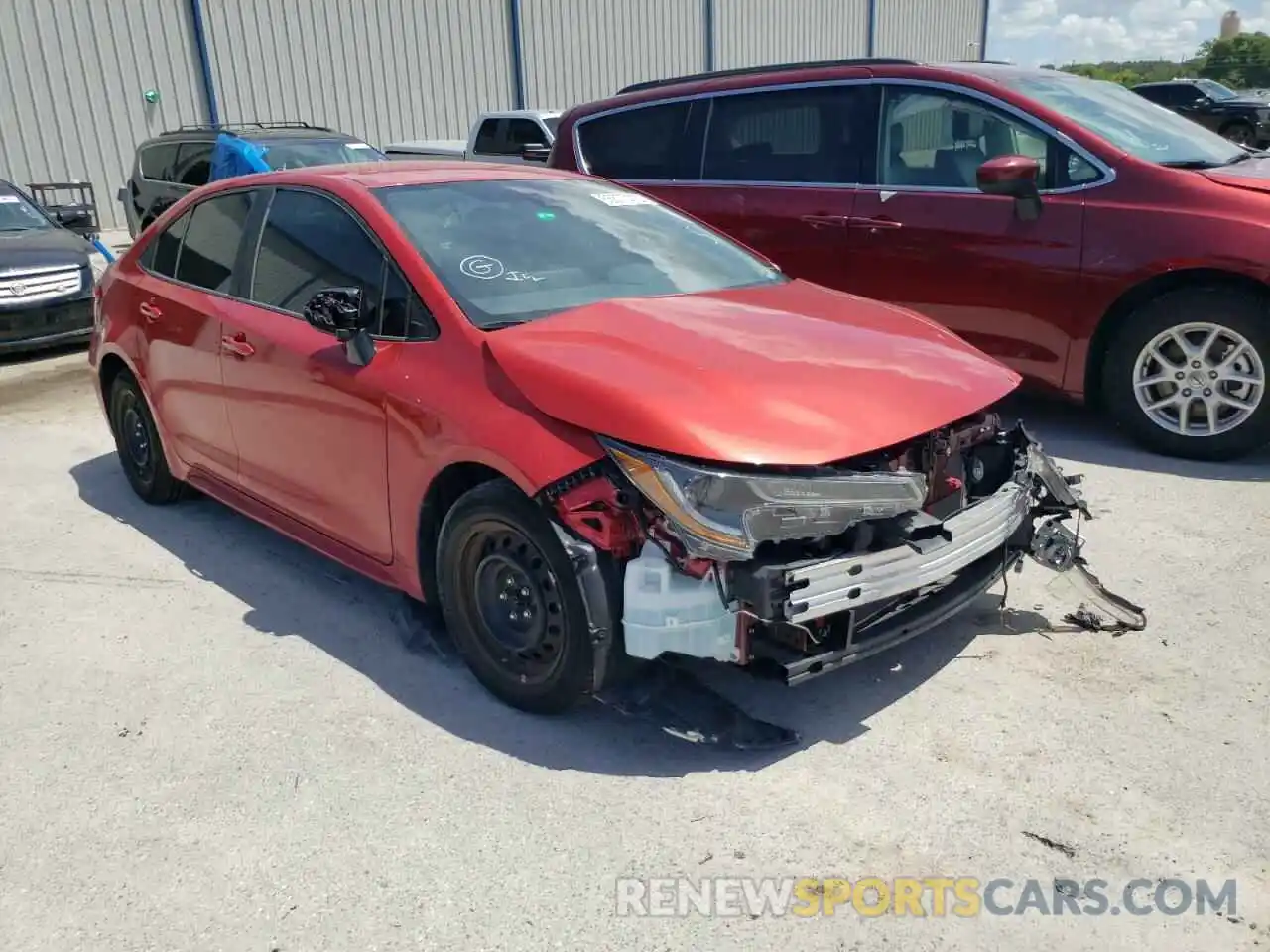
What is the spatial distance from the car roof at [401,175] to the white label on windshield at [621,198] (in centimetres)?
A: 20

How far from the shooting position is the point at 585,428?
2.94m

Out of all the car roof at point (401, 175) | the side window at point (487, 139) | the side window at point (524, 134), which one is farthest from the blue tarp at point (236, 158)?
the car roof at point (401, 175)

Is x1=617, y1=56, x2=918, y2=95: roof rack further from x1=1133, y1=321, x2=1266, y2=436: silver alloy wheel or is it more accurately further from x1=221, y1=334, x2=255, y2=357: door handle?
x1=221, y1=334, x2=255, y2=357: door handle

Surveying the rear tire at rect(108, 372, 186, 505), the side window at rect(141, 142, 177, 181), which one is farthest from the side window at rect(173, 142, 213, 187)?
the rear tire at rect(108, 372, 186, 505)

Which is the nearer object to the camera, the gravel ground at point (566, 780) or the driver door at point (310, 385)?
the gravel ground at point (566, 780)

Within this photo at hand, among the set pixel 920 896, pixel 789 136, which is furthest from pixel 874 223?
pixel 920 896

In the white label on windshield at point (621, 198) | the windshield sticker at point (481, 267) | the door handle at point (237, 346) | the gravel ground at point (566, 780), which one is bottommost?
the gravel ground at point (566, 780)

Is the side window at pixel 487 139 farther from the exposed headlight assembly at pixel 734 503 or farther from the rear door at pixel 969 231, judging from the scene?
the exposed headlight assembly at pixel 734 503

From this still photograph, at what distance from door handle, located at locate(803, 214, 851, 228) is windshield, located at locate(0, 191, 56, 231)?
7502mm

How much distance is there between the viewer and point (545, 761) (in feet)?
10.1

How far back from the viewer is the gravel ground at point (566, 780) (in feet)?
8.20

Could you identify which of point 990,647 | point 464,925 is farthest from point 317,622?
point 990,647

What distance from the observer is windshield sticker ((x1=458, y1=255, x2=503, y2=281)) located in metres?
3.58

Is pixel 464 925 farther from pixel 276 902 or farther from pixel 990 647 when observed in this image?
pixel 990 647
